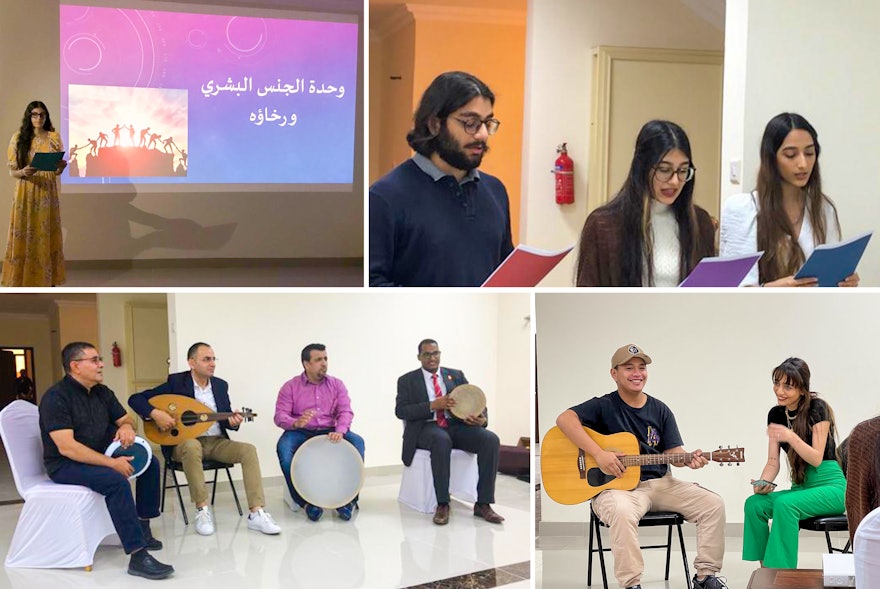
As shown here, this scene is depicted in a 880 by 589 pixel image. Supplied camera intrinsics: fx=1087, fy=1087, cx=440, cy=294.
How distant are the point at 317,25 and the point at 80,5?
3.30ft

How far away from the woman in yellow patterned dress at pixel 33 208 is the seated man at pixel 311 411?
1210 mm

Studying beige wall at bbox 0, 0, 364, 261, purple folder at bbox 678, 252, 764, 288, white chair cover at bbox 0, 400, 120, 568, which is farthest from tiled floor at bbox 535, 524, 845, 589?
beige wall at bbox 0, 0, 364, 261

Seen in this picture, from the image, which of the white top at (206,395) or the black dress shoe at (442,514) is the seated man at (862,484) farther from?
the white top at (206,395)

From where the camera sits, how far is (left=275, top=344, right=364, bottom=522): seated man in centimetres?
427

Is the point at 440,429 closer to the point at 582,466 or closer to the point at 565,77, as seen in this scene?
the point at 582,466

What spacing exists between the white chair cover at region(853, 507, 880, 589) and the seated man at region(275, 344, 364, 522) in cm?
233

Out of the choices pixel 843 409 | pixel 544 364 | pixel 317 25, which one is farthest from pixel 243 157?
pixel 843 409

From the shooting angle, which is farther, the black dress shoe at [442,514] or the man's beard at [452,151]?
the black dress shoe at [442,514]

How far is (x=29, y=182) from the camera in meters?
4.57

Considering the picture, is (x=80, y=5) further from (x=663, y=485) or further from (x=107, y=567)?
(x=663, y=485)

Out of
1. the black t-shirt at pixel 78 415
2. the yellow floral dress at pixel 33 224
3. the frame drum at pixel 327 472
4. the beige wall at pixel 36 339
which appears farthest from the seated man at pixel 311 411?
the yellow floral dress at pixel 33 224

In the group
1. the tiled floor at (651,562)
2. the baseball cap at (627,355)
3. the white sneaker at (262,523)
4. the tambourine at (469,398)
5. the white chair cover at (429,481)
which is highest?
the baseball cap at (627,355)

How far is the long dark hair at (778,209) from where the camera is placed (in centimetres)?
440

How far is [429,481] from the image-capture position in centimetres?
436
